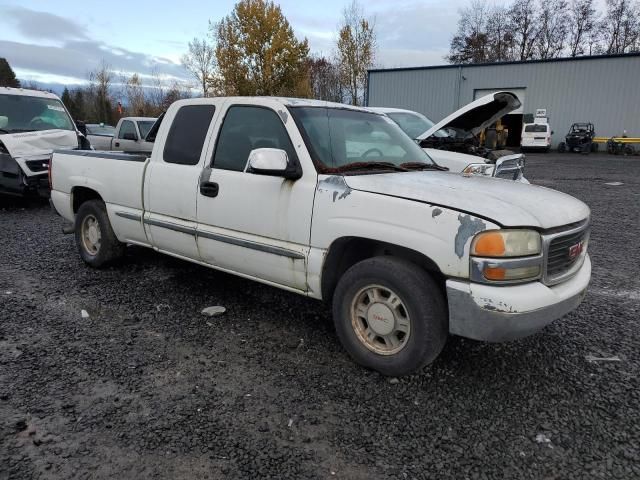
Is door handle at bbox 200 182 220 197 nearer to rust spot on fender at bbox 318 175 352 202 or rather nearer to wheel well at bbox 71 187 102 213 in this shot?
rust spot on fender at bbox 318 175 352 202

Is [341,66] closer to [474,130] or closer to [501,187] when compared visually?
[474,130]

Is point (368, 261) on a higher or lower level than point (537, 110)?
lower

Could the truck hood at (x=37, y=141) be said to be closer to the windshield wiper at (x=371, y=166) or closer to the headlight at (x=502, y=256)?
the windshield wiper at (x=371, y=166)

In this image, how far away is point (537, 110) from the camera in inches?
1231

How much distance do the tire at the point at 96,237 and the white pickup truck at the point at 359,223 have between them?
373 millimetres

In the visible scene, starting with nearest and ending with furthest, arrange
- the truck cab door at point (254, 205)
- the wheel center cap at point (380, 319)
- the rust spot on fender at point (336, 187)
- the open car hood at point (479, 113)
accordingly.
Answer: the wheel center cap at point (380, 319) → the rust spot on fender at point (336, 187) → the truck cab door at point (254, 205) → the open car hood at point (479, 113)

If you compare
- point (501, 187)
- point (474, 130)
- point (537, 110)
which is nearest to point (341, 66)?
point (537, 110)

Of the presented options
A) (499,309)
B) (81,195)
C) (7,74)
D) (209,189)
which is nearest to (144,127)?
(81,195)

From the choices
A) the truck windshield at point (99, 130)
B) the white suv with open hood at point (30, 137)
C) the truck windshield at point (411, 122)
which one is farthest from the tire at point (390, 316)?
the truck windshield at point (99, 130)

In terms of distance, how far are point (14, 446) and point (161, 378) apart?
0.89m

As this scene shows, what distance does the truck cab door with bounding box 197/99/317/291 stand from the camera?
355 cm

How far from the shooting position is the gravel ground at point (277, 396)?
7.97 ft

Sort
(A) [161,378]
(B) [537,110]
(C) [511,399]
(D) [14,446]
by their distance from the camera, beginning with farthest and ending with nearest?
(B) [537,110]
(A) [161,378]
(C) [511,399]
(D) [14,446]

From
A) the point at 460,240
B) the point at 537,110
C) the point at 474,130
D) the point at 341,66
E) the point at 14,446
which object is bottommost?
the point at 14,446
